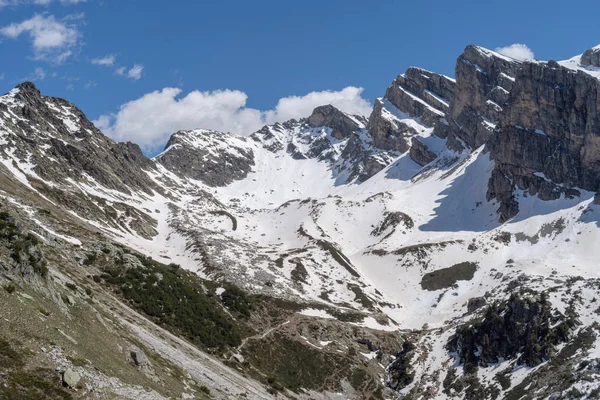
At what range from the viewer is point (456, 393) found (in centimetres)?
8462

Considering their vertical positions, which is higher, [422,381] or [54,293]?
[422,381]

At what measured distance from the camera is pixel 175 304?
81.9 metres

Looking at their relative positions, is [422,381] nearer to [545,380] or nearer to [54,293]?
[545,380]

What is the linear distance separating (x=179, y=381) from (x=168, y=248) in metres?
113

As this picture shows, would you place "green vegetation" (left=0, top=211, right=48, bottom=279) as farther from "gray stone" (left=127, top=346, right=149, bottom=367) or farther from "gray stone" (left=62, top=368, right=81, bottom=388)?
"gray stone" (left=62, top=368, right=81, bottom=388)

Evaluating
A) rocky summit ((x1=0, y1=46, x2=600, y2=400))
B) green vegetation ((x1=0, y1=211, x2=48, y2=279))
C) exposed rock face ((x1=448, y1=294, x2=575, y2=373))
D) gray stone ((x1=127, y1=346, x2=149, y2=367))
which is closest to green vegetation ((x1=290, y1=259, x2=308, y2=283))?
rocky summit ((x1=0, y1=46, x2=600, y2=400))

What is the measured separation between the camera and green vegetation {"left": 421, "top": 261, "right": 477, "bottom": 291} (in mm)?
150750

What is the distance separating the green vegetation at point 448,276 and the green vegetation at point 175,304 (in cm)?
7786

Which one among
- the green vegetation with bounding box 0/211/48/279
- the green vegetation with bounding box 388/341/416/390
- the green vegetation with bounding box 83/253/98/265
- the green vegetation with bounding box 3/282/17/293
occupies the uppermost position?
the green vegetation with bounding box 388/341/416/390

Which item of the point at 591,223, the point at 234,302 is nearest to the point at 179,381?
the point at 234,302

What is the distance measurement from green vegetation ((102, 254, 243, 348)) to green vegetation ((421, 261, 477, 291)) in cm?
7786

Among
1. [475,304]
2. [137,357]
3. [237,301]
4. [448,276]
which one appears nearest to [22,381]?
[137,357]

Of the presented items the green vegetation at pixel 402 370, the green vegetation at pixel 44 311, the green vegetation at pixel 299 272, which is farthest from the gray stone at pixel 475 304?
the green vegetation at pixel 44 311

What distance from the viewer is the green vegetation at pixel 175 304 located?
75438mm
